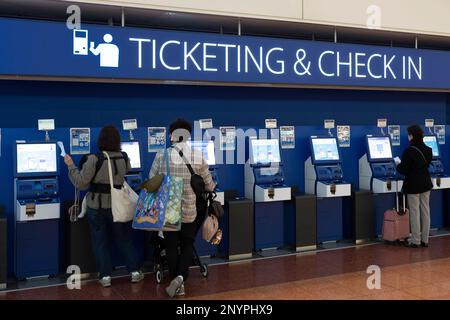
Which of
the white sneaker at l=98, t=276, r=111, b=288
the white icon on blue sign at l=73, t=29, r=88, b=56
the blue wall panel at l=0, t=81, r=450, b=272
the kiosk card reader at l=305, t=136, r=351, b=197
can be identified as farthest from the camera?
the kiosk card reader at l=305, t=136, r=351, b=197

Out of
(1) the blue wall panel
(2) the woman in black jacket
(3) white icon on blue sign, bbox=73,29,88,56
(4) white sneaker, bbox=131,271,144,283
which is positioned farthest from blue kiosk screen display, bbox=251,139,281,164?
(3) white icon on blue sign, bbox=73,29,88,56

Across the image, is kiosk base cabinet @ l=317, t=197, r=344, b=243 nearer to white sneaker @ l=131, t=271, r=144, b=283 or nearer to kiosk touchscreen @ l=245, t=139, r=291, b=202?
kiosk touchscreen @ l=245, t=139, r=291, b=202

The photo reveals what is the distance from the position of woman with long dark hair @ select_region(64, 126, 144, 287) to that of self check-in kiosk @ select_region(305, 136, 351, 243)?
94.0 inches

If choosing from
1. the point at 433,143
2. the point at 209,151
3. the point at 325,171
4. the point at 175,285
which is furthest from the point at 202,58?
the point at 433,143

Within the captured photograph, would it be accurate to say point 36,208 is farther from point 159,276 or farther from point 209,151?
point 209,151

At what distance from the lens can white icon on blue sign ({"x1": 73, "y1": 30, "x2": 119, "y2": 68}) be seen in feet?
15.9

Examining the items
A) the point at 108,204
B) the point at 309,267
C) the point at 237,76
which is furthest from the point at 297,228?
the point at 108,204

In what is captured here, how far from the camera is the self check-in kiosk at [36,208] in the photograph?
4.53 meters

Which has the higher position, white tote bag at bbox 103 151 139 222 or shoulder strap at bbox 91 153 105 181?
shoulder strap at bbox 91 153 105 181

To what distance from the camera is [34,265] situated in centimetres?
468

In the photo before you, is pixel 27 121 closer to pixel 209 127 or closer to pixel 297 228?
pixel 209 127

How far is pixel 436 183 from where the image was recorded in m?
6.60

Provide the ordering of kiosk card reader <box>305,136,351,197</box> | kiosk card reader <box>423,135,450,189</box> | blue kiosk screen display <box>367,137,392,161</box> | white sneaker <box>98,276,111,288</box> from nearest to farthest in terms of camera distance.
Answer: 1. white sneaker <box>98,276,111,288</box>
2. kiosk card reader <box>305,136,351,197</box>
3. blue kiosk screen display <box>367,137,392,161</box>
4. kiosk card reader <box>423,135,450,189</box>

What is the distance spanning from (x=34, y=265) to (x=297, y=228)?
9.17 ft
